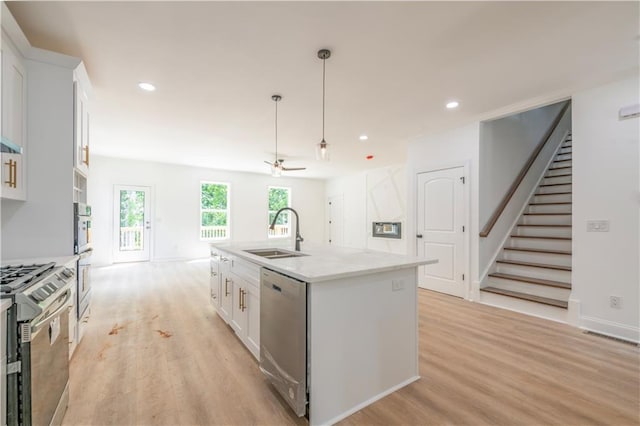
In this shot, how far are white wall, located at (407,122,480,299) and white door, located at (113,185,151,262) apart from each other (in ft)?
20.2

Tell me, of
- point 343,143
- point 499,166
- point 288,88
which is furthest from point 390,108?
point 499,166

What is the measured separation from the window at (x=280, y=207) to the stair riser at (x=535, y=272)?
632cm

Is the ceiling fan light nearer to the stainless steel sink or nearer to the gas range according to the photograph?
the stainless steel sink

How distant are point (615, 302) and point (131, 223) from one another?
8.47 m

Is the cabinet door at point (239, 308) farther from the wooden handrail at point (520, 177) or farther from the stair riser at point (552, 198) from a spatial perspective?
the stair riser at point (552, 198)

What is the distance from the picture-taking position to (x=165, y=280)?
4969 mm

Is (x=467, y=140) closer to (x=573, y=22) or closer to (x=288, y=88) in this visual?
(x=573, y=22)

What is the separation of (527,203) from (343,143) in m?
3.27

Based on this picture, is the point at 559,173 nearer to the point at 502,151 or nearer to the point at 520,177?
the point at 520,177

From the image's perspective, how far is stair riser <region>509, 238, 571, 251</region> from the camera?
374cm

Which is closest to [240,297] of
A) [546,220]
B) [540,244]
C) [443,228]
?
[443,228]

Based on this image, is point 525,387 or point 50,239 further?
point 50,239

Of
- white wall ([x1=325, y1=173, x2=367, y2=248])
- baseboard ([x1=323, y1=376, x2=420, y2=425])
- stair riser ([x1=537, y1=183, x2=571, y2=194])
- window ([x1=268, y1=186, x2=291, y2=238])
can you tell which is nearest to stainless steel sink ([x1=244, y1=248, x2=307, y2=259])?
baseboard ([x1=323, y1=376, x2=420, y2=425])

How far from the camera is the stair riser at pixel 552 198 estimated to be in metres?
4.25
